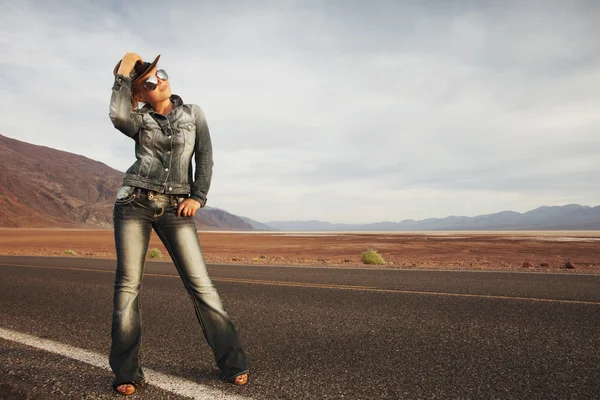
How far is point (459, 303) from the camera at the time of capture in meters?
5.86

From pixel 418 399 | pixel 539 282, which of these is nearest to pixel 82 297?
pixel 418 399

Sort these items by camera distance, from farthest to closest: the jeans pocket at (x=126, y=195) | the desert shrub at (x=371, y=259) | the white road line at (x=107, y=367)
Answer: the desert shrub at (x=371, y=259), the jeans pocket at (x=126, y=195), the white road line at (x=107, y=367)

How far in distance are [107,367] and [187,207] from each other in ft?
4.72

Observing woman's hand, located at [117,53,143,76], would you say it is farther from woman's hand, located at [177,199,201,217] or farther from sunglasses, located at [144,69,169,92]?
woman's hand, located at [177,199,201,217]

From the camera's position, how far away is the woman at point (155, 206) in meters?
2.76

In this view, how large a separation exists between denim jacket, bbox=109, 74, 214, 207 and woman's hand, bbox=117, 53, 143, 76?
0.16 ft

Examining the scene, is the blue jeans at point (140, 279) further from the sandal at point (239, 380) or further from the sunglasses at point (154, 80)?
the sunglasses at point (154, 80)

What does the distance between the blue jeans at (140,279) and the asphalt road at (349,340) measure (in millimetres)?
192

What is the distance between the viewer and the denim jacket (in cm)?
276

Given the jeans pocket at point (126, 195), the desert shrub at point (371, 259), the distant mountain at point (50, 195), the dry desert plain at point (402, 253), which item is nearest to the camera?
the jeans pocket at point (126, 195)

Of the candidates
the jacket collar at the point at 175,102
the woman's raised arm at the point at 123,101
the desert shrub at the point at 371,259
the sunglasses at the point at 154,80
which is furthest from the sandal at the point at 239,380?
the desert shrub at the point at 371,259

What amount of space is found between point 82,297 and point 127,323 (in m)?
4.63

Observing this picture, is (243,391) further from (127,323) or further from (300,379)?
(127,323)

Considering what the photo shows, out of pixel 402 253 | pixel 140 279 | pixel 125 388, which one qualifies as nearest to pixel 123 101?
pixel 140 279
